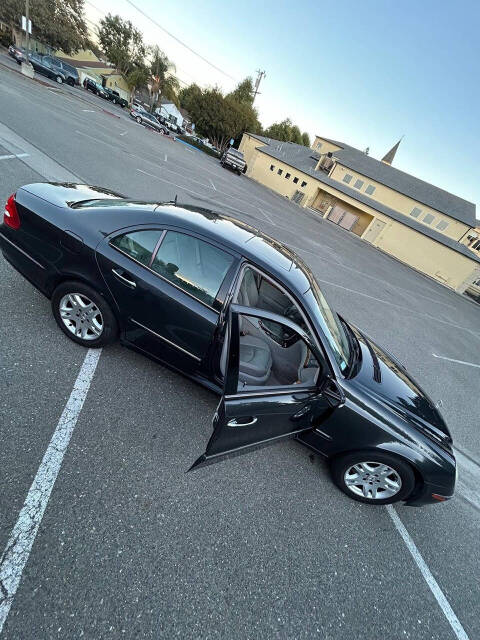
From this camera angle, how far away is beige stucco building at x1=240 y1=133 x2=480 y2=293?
88.5ft

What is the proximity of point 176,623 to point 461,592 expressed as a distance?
2381mm

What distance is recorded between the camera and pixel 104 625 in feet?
4.82

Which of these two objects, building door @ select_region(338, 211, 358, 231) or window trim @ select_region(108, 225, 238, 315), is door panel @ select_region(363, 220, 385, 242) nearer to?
building door @ select_region(338, 211, 358, 231)

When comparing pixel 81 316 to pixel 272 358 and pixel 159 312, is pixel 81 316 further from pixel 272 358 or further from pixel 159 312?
pixel 272 358

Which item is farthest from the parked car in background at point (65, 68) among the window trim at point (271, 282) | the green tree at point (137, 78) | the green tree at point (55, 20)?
the window trim at point (271, 282)

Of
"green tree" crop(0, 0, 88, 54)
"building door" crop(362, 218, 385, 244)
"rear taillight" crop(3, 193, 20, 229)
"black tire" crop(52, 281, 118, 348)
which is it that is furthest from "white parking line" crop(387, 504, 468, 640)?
"green tree" crop(0, 0, 88, 54)

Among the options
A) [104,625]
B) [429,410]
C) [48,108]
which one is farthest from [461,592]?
[48,108]

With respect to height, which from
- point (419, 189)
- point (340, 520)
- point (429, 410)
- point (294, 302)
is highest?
point (419, 189)

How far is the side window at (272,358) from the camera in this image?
255 centimetres

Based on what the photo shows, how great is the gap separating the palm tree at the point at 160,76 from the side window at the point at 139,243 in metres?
68.6

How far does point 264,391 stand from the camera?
198 cm

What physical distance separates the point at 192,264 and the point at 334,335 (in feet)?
4.71

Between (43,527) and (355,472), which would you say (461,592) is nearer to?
(355,472)

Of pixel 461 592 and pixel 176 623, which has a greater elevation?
pixel 461 592
